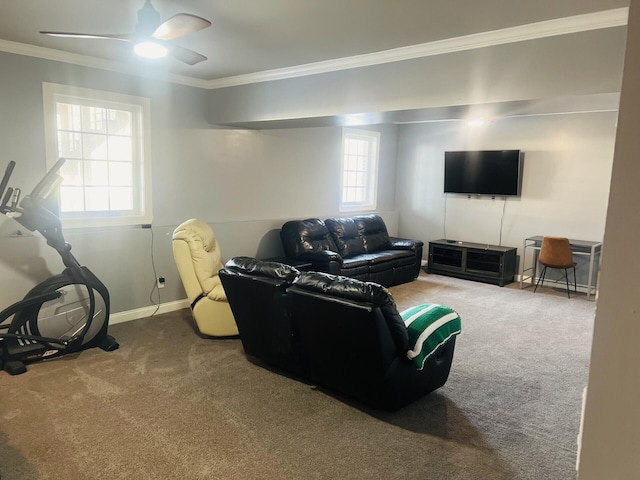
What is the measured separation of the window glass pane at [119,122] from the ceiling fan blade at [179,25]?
2.24 meters

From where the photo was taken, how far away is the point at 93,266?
449 centimetres

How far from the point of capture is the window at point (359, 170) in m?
7.34

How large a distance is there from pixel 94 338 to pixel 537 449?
3.38 m

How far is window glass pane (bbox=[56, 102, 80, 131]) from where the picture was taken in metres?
4.29

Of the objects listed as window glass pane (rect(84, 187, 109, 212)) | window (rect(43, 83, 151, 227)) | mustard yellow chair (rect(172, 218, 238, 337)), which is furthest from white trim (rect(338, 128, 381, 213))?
window glass pane (rect(84, 187, 109, 212))

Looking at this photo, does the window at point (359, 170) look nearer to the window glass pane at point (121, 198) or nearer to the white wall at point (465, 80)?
the white wall at point (465, 80)

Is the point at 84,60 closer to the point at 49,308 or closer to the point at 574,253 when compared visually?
the point at 49,308

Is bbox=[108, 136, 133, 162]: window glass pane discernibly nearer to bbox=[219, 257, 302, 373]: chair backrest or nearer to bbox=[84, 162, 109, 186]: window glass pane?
bbox=[84, 162, 109, 186]: window glass pane

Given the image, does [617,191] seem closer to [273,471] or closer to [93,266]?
[273,471]

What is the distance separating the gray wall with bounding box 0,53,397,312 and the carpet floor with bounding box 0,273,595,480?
908mm

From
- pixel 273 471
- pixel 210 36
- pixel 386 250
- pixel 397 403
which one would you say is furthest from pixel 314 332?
pixel 386 250

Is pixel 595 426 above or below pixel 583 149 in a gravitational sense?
below

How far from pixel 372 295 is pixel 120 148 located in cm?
333

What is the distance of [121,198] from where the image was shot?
479cm
